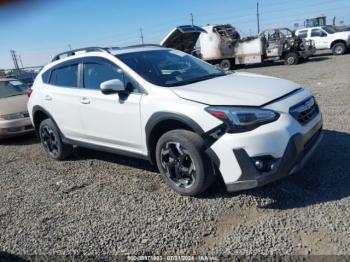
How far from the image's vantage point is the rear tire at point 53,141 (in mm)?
5629

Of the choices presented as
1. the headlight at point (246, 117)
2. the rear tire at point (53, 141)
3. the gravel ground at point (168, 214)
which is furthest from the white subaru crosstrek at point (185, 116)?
the gravel ground at point (168, 214)

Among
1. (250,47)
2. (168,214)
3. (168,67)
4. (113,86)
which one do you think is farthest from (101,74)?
(250,47)

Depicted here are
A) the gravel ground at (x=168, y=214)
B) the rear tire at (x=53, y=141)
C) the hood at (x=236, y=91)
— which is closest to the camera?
the gravel ground at (x=168, y=214)

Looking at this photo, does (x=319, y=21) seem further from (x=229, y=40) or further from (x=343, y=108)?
(x=343, y=108)

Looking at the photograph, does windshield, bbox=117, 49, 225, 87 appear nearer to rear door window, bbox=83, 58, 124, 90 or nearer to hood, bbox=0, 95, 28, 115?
rear door window, bbox=83, 58, 124, 90

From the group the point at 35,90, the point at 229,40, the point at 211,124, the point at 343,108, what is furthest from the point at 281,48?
the point at 211,124

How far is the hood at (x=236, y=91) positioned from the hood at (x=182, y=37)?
10930 mm

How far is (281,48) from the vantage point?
20203 millimetres

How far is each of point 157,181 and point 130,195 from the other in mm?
437

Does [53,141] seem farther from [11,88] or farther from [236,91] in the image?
[11,88]

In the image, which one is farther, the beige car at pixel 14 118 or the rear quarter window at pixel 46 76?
the beige car at pixel 14 118

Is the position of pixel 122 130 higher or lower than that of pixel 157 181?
higher

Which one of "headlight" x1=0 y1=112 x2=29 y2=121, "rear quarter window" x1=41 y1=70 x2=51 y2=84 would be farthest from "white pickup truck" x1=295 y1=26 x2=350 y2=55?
"rear quarter window" x1=41 y1=70 x2=51 y2=84

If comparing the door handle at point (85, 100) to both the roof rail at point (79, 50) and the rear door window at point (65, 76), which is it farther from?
the roof rail at point (79, 50)
